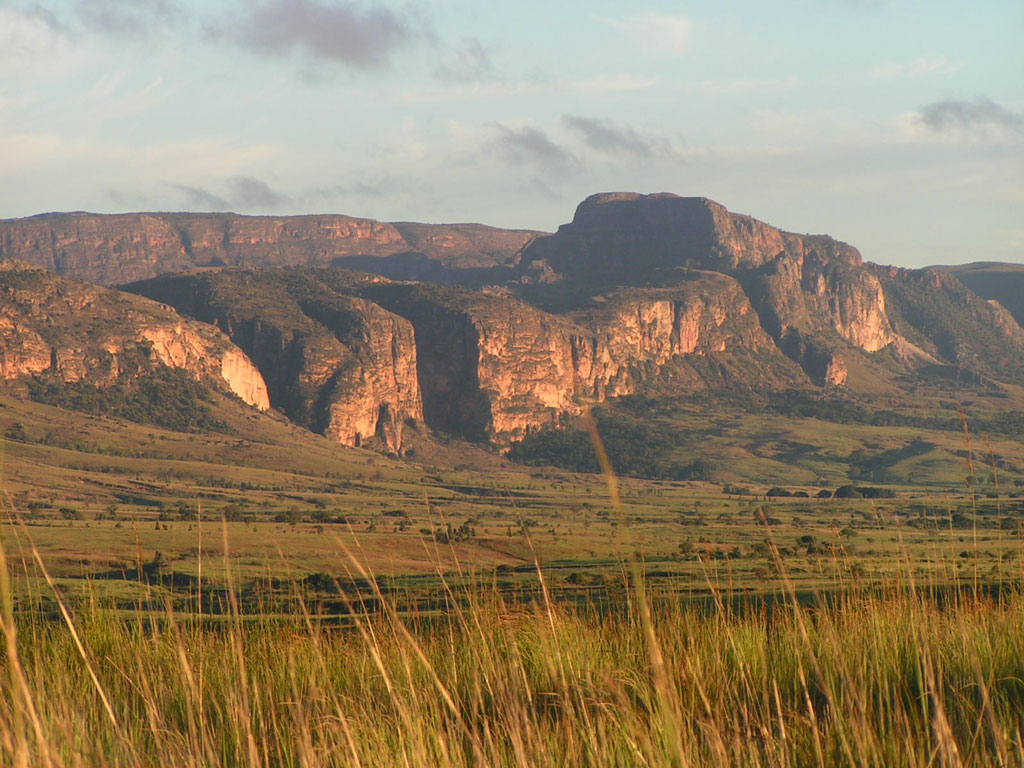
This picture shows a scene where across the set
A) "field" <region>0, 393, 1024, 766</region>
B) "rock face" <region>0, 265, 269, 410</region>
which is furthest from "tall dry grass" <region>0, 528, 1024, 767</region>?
"rock face" <region>0, 265, 269, 410</region>

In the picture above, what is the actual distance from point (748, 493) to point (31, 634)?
147 m

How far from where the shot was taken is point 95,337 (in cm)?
17562

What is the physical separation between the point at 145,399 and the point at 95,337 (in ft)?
41.0

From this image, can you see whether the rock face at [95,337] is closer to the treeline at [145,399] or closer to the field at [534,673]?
the treeline at [145,399]

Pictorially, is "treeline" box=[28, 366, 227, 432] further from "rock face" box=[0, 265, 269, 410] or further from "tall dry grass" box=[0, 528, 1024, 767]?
"tall dry grass" box=[0, 528, 1024, 767]

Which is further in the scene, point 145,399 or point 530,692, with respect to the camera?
point 145,399

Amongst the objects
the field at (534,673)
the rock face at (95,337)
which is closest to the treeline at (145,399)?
the rock face at (95,337)

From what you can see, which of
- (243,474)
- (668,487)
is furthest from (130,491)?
(668,487)

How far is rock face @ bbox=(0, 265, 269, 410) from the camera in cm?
16625

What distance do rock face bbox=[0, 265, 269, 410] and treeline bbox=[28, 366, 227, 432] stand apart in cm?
174

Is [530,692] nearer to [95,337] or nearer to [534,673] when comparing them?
[534,673]

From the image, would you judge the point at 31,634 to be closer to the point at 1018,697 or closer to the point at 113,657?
the point at 113,657

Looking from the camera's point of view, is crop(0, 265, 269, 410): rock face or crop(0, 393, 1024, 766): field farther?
crop(0, 265, 269, 410): rock face

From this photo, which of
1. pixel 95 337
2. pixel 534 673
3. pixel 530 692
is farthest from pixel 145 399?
pixel 530 692
